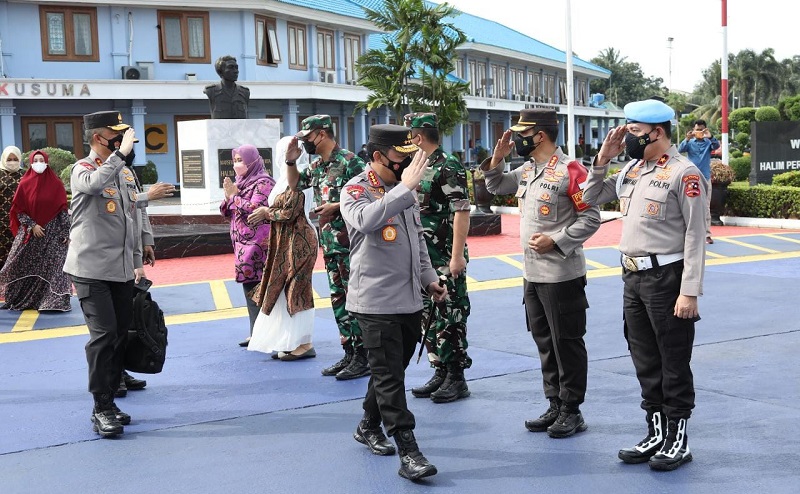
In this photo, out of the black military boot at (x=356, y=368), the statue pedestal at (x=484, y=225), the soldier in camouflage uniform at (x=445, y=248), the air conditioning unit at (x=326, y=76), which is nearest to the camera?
the soldier in camouflage uniform at (x=445, y=248)

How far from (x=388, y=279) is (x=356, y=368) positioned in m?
2.26

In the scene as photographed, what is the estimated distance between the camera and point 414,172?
4.63 meters

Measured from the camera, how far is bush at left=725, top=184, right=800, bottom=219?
1695 cm

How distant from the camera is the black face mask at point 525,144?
5.41 meters

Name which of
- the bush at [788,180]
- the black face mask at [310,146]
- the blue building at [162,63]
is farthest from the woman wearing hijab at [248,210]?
the blue building at [162,63]

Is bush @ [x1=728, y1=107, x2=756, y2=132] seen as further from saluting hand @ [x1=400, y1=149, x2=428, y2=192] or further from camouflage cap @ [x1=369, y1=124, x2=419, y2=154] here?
saluting hand @ [x1=400, y1=149, x2=428, y2=192]

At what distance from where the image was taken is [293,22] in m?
32.9

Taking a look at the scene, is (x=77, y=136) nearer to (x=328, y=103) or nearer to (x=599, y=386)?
(x=328, y=103)

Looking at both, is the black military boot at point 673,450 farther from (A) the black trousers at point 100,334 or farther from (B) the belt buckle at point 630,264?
(A) the black trousers at point 100,334

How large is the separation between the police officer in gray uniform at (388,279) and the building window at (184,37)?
89.4ft

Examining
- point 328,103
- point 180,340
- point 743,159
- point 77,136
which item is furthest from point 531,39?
point 180,340

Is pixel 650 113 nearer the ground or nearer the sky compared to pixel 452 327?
nearer the sky

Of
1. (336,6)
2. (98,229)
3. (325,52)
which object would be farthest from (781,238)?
(336,6)

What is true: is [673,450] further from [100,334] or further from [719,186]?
[719,186]
